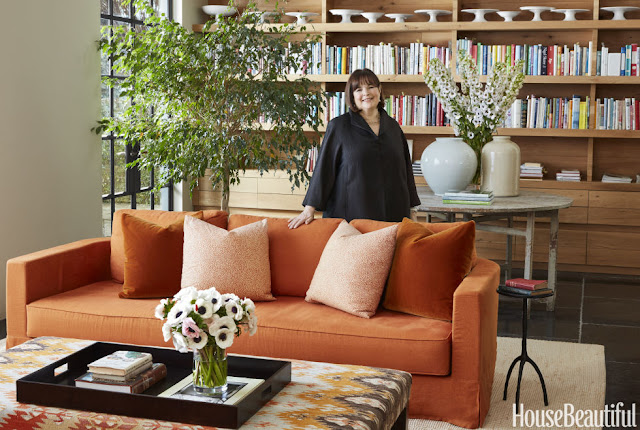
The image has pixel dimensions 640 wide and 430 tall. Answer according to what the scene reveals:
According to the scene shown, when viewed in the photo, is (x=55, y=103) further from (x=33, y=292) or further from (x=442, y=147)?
(x=442, y=147)

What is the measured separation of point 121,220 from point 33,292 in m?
0.52

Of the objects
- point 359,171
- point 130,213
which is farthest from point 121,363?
point 359,171

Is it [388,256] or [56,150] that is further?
[56,150]

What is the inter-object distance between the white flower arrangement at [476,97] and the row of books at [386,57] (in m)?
1.61

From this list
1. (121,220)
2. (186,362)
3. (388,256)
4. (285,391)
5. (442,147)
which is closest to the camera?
(285,391)

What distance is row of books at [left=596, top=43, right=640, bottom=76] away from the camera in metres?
6.48

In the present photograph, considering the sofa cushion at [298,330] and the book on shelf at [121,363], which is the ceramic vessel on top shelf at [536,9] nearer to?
the sofa cushion at [298,330]


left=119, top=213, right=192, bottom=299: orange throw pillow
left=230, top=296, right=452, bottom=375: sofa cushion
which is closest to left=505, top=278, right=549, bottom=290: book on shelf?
left=230, top=296, right=452, bottom=375: sofa cushion

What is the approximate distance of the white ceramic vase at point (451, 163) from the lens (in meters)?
5.12

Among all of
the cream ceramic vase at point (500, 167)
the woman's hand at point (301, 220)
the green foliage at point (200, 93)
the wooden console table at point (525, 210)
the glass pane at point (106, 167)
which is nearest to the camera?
the woman's hand at point (301, 220)

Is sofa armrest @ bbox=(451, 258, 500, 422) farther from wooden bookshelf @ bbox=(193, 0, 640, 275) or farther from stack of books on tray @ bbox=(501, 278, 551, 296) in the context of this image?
wooden bookshelf @ bbox=(193, 0, 640, 275)

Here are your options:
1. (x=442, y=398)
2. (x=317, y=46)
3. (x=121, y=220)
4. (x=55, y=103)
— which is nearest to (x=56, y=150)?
(x=55, y=103)

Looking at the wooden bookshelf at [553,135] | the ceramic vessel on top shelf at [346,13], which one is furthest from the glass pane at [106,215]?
the ceramic vessel on top shelf at [346,13]

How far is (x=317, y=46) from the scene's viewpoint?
711 cm
